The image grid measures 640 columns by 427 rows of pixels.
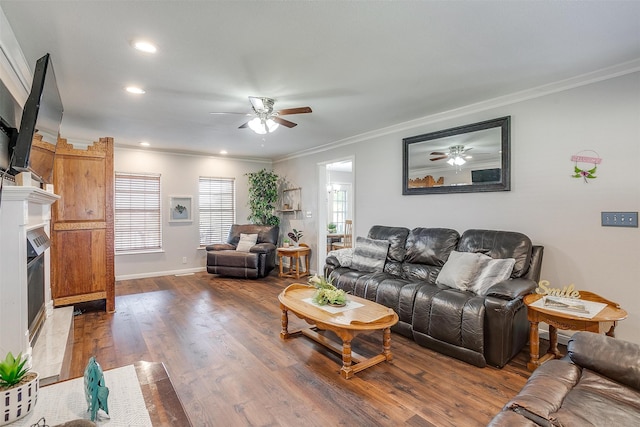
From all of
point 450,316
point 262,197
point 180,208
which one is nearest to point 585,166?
point 450,316

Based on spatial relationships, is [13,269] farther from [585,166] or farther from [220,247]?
[585,166]

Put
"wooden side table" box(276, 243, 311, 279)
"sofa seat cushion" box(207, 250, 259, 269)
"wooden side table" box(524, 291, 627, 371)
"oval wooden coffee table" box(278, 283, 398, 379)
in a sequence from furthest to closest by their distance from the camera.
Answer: "wooden side table" box(276, 243, 311, 279), "sofa seat cushion" box(207, 250, 259, 269), "oval wooden coffee table" box(278, 283, 398, 379), "wooden side table" box(524, 291, 627, 371)

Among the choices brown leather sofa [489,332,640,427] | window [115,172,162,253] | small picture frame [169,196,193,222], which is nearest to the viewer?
brown leather sofa [489,332,640,427]

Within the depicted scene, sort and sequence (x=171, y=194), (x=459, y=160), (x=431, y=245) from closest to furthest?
(x=431, y=245), (x=459, y=160), (x=171, y=194)

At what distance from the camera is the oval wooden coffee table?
246cm

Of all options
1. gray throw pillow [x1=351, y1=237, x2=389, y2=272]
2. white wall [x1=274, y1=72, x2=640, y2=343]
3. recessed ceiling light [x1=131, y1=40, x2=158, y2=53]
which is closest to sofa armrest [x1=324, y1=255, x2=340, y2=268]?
gray throw pillow [x1=351, y1=237, x2=389, y2=272]

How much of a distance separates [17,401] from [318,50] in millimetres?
2506

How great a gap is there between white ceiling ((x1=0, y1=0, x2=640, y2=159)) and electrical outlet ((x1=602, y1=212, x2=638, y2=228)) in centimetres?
125

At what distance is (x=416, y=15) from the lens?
197cm

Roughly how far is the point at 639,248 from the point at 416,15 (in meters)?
2.60

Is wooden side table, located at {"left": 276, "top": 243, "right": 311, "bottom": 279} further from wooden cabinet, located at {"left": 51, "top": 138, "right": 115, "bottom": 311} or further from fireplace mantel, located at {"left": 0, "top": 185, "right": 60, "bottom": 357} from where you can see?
fireplace mantel, located at {"left": 0, "top": 185, "right": 60, "bottom": 357}

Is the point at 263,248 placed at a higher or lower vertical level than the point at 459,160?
lower

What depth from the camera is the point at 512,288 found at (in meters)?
2.63

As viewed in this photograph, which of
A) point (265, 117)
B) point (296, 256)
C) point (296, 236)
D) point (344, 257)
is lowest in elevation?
point (296, 256)
